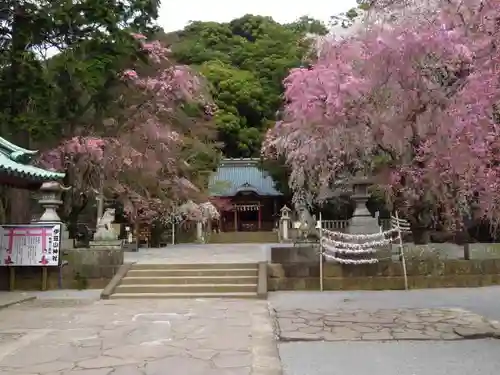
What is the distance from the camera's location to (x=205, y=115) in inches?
987

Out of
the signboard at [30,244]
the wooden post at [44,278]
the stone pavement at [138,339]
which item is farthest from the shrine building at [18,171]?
the stone pavement at [138,339]

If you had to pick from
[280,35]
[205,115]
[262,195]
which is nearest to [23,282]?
[205,115]

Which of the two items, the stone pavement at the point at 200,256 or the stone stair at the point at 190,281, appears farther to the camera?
the stone pavement at the point at 200,256

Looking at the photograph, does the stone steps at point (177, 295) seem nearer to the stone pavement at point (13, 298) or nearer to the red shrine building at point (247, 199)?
the stone pavement at point (13, 298)

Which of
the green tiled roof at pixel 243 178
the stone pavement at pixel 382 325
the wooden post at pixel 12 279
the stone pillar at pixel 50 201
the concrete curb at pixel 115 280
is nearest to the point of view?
the stone pavement at pixel 382 325

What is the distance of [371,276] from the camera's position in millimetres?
11109

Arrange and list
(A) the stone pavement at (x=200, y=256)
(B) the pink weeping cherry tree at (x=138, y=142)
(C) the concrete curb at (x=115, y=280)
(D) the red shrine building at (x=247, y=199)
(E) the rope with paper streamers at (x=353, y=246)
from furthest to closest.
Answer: (D) the red shrine building at (x=247, y=199)
(B) the pink weeping cherry tree at (x=138, y=142)
(A) the stone pavement at (x=200, y=256)
(E) the rope with paper streamers at (x=353, y=246)
(C) the concrete curb at (x=115, y=280)

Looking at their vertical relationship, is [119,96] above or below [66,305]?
above

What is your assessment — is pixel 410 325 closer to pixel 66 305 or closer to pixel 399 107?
pixel 399 107

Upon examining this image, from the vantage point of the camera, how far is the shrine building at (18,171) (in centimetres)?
911

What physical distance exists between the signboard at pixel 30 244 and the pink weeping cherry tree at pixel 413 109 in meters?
6.54

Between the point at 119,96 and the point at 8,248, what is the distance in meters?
6.19

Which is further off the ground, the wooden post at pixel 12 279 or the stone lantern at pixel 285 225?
the stone lantern at pixel 285 225

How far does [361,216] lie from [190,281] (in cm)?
413
